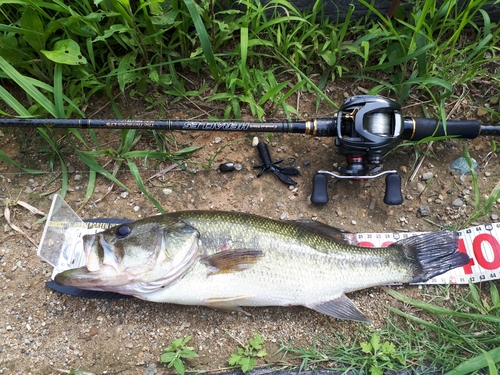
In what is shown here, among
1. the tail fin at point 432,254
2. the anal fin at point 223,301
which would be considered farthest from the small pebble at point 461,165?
the anal fin at point 223,301

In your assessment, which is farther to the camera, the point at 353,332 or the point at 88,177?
the point at 88,177

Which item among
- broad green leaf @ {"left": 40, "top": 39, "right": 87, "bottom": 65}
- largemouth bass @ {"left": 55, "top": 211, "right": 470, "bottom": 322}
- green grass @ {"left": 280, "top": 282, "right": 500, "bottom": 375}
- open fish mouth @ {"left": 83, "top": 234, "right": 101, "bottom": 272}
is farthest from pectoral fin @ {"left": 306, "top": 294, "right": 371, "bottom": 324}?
broad green leaf @ {"left": 40, "top": 39, "right": 87, "bottom": 65}

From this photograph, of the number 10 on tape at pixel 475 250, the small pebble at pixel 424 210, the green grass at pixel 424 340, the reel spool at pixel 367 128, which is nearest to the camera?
the reel spool at pixel 367 128

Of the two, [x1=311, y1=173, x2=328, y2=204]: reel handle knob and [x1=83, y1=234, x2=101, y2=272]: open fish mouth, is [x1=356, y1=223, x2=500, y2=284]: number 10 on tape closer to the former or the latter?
[x1=311, y1=173, x2=328, y2=204]: reel handle knob

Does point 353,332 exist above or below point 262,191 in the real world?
below

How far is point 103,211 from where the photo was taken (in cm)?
311

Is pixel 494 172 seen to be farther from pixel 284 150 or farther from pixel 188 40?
pixel 188 40

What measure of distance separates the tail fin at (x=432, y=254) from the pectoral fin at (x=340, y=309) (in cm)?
48

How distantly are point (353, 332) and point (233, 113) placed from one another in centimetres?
201

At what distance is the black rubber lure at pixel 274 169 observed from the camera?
3150 millimetres

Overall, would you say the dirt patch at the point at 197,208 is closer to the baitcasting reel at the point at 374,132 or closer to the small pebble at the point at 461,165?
the small pebble at the point at 461,165

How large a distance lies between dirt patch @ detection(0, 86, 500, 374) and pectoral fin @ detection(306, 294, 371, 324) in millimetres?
222

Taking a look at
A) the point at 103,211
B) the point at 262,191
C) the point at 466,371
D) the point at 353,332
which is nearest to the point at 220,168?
the point at 262,191

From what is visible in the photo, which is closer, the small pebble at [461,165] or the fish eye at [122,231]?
the fish eye at [122,231]
